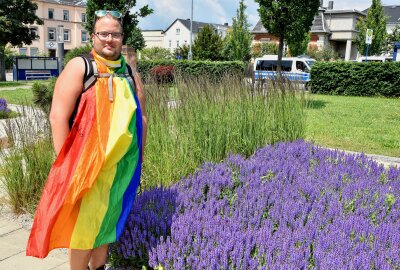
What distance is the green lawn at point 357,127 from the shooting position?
24.9 feet

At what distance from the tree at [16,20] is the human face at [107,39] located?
77.3 ft

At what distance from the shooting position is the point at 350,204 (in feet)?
9.87

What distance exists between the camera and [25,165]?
381 cm

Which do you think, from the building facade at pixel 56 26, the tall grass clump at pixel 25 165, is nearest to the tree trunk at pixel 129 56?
the tall grass clump at pixel 25 165

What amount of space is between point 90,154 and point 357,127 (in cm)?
883

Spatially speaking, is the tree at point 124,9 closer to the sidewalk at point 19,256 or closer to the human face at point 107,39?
the sidewalk at point 19,256

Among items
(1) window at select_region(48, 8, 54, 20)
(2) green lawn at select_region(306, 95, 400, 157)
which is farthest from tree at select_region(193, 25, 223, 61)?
(1) window at select_region(48, 8, 54, 20)

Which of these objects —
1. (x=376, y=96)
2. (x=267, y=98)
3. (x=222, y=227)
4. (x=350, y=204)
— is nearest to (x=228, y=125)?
(x=267, y=98)

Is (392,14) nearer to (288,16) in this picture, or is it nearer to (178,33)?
(178,33)

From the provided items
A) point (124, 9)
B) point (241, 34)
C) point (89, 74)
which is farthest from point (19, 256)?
point (241, 34)

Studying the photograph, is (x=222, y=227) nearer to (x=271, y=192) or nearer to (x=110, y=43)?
(x=271, y=192)

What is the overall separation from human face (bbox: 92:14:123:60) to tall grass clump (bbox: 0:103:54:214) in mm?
1945

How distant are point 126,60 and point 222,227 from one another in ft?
4.04

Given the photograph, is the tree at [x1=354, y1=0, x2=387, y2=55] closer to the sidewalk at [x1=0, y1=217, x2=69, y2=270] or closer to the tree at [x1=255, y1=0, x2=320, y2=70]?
the tree at [x1=255, y1=0, x2=320, y2=70]
